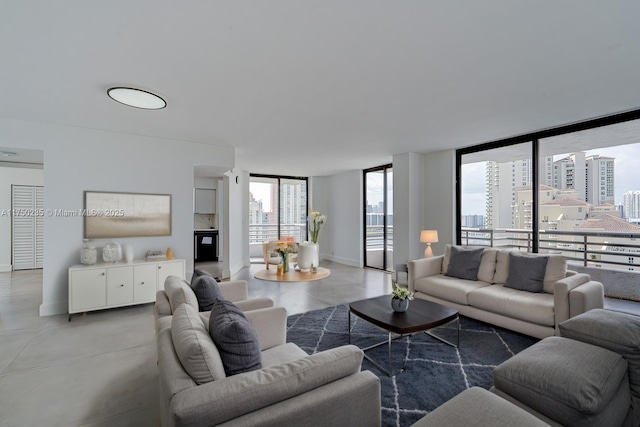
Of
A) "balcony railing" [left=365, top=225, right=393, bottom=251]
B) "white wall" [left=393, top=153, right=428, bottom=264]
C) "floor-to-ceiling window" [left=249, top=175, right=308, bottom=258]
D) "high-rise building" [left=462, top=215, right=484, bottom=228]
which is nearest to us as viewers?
"high-rise building" [left=462, top=215, right=484, bottom=228]

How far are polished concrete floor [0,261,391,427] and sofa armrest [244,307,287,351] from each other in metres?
0.82

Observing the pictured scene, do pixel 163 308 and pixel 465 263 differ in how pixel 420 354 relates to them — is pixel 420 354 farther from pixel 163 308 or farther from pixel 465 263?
pixel 163 308

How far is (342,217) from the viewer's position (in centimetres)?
812

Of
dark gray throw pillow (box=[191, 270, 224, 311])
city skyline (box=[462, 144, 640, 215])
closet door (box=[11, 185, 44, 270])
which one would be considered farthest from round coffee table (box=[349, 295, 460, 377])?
closet door (box=[11, 185, 44, 270])

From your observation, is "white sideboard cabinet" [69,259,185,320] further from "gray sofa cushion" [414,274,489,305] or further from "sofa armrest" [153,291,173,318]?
"gray sofa cushion" [414,274,489,305]

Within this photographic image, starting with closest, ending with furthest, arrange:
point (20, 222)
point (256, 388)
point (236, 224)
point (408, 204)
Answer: point (256, 388)
point (408, 204)
point (20, 222)
point (236, 224)

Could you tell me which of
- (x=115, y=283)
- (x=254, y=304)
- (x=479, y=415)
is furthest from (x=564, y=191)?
(x=115, y=283)

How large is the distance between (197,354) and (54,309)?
404 centimetres

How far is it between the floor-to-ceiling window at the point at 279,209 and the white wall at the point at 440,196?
13.1 ft

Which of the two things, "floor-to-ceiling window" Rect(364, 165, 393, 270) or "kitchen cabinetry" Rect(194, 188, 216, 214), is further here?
"kitchen cabinetry" Rect(194, 188, 216, 214)

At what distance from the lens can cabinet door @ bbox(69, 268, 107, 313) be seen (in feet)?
12.0

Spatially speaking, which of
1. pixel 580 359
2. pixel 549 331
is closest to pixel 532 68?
pixel 580 359

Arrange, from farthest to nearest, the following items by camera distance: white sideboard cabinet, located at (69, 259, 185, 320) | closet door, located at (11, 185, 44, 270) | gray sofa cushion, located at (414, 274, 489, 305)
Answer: closet door, located at (11, 185, 44, 270), white sideboard cabinet, located at (69, 259, 185, 320), gray sofa cushion, located at (414, 274, 489, 305)

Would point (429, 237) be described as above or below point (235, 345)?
above
